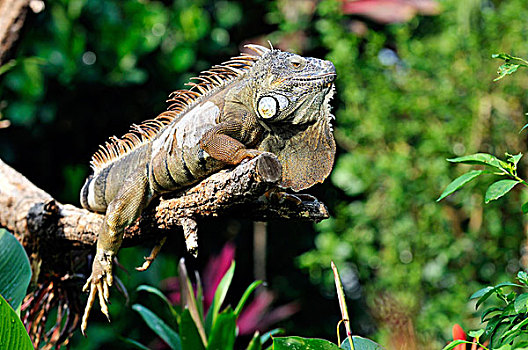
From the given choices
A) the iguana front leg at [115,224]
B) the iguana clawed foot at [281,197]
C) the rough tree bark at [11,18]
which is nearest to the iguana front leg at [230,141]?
the iguana clawed foot at [281,197]

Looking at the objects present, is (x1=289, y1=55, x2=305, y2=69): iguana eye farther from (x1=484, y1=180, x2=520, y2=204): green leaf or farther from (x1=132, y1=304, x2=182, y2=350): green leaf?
(x1=132, y1=304, x2=182, y2=350): green leaf

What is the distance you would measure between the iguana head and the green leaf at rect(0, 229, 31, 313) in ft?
3.44

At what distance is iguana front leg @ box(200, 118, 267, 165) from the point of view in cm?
162

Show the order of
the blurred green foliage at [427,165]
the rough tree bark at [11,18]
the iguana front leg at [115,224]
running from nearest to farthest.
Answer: the iguana front leg at [115,224] → the rough tree bark at [11,18] → the blurred green foliage at [427,165]

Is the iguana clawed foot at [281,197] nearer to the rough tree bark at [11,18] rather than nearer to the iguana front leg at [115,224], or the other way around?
the iguana front leg at [115,224]

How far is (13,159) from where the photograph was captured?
4336mm

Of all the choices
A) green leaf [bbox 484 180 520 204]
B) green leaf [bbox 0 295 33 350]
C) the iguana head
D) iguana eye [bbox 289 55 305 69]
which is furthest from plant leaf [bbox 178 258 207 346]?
green leaf [bbox 484 180 520 204]

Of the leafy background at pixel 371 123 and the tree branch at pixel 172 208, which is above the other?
the tree branch at pixel 172 208

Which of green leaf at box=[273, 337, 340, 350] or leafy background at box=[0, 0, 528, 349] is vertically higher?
green leaf at box=[273, 337, 340, 350]

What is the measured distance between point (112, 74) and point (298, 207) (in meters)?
2.82

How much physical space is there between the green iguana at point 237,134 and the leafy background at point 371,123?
7.75 feet

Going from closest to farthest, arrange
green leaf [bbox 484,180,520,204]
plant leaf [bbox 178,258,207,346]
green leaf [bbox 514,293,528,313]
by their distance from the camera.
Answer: green leaf [bbox 514,293,528,313]
green leaf [bbox 484,180,520,204]
plant leaf [bbox 178,258,207,346]

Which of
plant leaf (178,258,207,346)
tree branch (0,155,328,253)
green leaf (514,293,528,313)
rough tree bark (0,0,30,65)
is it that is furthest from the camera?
rough tree bark (0,0,30,65)

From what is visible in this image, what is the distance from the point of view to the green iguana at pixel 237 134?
5.48 feet
